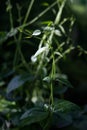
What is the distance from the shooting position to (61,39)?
1490mm

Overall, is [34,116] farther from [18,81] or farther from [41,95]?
[41,95]

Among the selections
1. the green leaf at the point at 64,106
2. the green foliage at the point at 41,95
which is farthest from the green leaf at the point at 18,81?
the green leaf at the point at 64,106

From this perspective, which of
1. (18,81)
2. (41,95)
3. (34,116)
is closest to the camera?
(34,116)

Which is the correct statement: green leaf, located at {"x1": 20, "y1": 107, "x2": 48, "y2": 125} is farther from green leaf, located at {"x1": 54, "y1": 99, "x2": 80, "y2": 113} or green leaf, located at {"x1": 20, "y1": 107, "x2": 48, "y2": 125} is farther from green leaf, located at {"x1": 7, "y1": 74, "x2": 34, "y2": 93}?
green leaf, located at {"x1": 7, "y1": 74, "x2": 34, "y2": 93}

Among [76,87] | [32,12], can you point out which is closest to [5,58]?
[32,12]

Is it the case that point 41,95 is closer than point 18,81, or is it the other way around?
point 18,81

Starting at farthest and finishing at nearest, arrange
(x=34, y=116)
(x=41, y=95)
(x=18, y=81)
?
(x=41, y=95)
(x=18, y=81)
(x=34, y=116)

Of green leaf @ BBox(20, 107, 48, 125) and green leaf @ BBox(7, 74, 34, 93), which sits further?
green leaf @ BBox(7, 74, 34, 93)

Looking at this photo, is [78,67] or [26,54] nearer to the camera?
[26,54]

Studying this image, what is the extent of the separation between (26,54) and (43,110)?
92 centimetres

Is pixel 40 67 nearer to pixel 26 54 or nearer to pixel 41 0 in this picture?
pixel 41 0

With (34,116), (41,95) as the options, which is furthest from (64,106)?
(41,95)

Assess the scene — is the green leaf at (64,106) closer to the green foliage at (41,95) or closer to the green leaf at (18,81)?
the green foliage at (41,95)

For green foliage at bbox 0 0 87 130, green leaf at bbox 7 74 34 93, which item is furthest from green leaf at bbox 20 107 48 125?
green leaf at bbox 7 74 34 93
